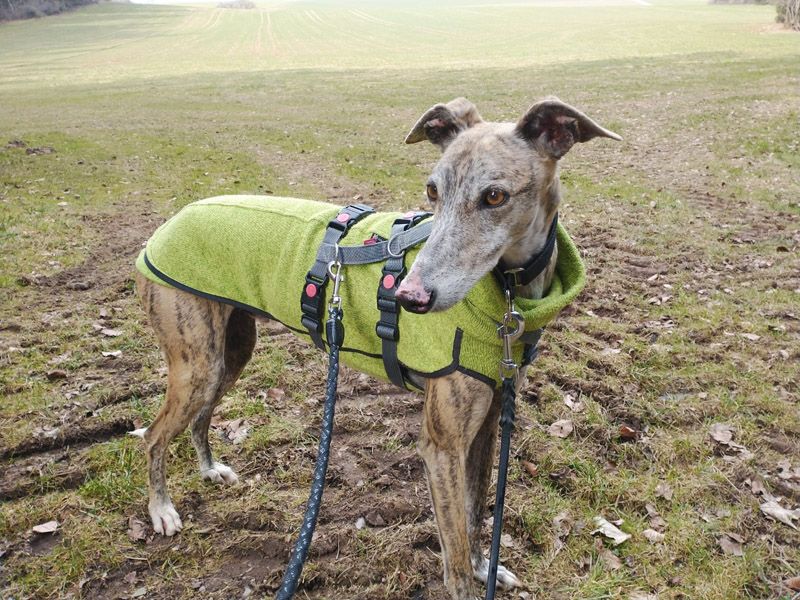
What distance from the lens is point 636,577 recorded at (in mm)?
3234

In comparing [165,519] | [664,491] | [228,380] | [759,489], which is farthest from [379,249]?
[759,489]

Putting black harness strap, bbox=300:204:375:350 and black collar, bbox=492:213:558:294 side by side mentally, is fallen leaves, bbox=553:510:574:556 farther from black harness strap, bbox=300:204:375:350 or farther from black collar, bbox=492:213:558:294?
black harness strap, bbox=300:204:375:350

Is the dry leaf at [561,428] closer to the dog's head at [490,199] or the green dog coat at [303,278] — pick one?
the green dog coat at [303,278]

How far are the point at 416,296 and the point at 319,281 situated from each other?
2.72 ft

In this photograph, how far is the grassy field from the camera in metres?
3.35

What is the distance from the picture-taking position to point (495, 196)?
101 inches

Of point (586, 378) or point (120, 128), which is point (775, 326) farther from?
point (120, 128)

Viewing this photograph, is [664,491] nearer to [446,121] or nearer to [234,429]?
[446,121]

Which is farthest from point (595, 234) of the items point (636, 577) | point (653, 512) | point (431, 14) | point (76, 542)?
point (431, 14)

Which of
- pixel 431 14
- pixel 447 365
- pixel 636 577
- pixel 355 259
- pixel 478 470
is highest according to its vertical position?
pixel 431 14

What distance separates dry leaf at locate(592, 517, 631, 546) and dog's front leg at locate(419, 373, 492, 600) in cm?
96

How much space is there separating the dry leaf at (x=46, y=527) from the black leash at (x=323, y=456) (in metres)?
1.64

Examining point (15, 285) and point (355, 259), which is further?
point (15, 285)

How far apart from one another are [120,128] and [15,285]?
11.6 metres
